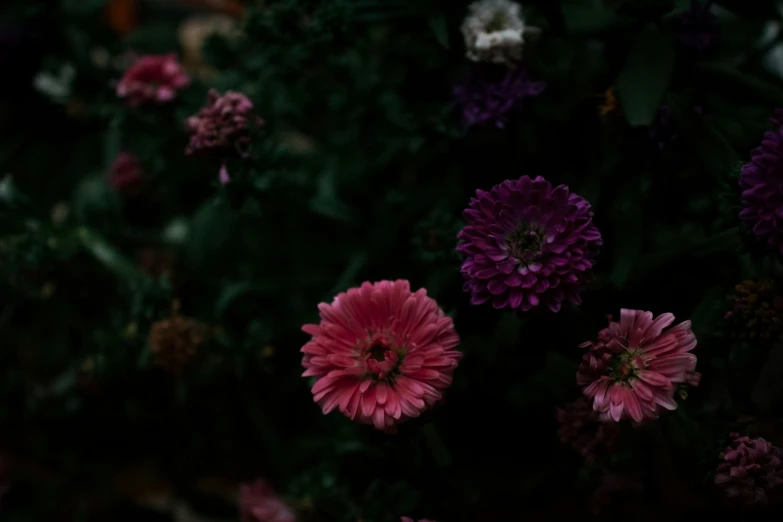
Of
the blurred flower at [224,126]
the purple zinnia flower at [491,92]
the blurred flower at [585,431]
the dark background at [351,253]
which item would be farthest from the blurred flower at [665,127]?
the blurred flower at [224,126]

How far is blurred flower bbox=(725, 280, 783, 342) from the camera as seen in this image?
0.58 m

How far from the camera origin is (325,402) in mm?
556

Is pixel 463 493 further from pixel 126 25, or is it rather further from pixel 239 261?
pixel 126 25

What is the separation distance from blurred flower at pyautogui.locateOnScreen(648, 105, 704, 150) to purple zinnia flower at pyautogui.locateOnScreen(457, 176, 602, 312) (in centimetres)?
17

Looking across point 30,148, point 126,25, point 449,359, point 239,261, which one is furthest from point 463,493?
point 126,25

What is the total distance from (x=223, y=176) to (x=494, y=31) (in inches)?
11.7

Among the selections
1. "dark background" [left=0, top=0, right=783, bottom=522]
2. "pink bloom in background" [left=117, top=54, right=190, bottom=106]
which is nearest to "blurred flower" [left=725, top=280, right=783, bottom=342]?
"dark background" [left=0, top=0, right=783, bottom=522]

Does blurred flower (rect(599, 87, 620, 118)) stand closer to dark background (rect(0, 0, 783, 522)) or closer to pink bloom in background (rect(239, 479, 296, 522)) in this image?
dark background (rect(0, 0, 783, 522))

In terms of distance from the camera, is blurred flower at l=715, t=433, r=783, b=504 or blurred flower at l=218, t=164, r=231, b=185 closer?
blurred flower at l=715, t=433, r=783, b=504

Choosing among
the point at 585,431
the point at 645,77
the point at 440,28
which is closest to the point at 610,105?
the point at 645,77

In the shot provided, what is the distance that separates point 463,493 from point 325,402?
0.93 ft

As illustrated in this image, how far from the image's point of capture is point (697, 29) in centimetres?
69

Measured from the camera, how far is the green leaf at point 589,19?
0.72m

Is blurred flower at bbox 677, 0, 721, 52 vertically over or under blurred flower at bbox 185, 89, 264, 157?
over
